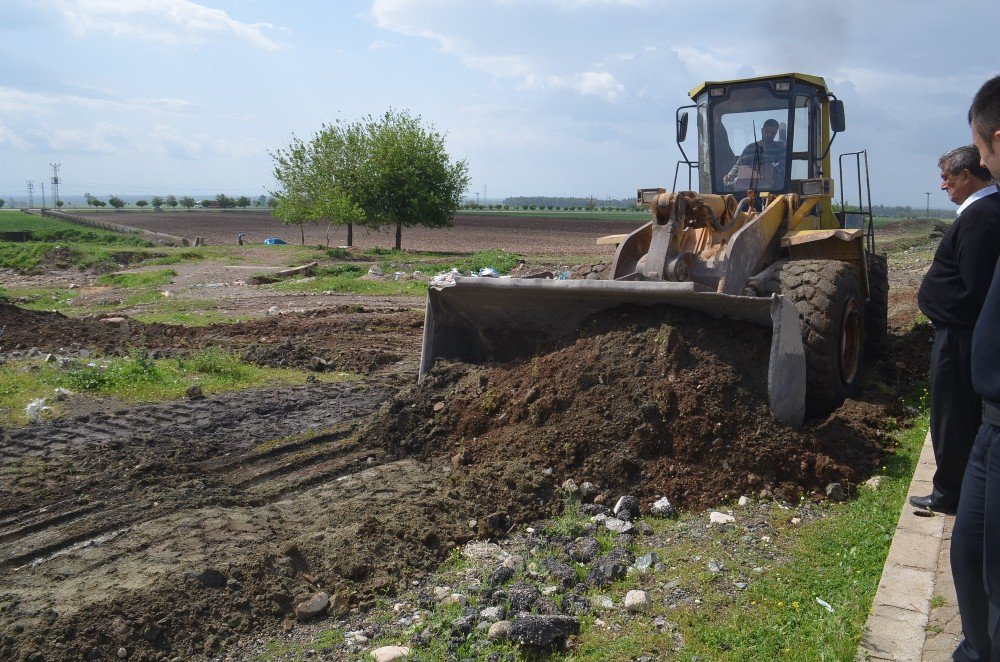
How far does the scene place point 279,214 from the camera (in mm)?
36281

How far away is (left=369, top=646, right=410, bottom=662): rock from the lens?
390 centimetres

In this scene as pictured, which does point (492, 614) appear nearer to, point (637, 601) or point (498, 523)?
point (637, 601)

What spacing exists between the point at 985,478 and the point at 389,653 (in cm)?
256

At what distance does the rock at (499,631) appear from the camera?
3951 mm

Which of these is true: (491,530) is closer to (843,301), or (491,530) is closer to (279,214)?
(843,301)

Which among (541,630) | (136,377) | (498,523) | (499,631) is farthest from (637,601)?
(136,377)

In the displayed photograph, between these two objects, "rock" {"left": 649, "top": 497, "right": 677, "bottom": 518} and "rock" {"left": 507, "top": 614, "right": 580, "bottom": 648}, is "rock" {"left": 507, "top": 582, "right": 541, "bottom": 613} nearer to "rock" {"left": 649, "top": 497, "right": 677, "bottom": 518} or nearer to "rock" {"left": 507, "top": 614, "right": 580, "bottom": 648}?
"rock" {"left": 507, "top": 614, "right": 580, "bottom": 648}

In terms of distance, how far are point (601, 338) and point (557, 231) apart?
52505 mm

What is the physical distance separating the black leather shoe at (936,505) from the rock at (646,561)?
1611 millimetres

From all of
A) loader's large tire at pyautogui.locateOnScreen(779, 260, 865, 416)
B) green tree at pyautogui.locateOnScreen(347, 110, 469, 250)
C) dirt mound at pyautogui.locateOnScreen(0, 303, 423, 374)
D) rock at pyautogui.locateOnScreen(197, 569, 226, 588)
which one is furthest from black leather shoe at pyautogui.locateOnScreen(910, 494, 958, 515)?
green tree at pyautogui.locateOnScreen(347, 110, 469, 250)

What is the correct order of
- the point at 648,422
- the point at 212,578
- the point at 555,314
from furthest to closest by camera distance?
the point at 555,314, the point at 648,422, the point at 212,578

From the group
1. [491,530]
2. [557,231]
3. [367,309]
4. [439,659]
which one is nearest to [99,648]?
[439,659]

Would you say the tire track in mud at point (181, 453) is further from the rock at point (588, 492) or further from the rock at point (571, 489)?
the rock at point (588, 492)

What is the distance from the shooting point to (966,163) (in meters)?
4.84
